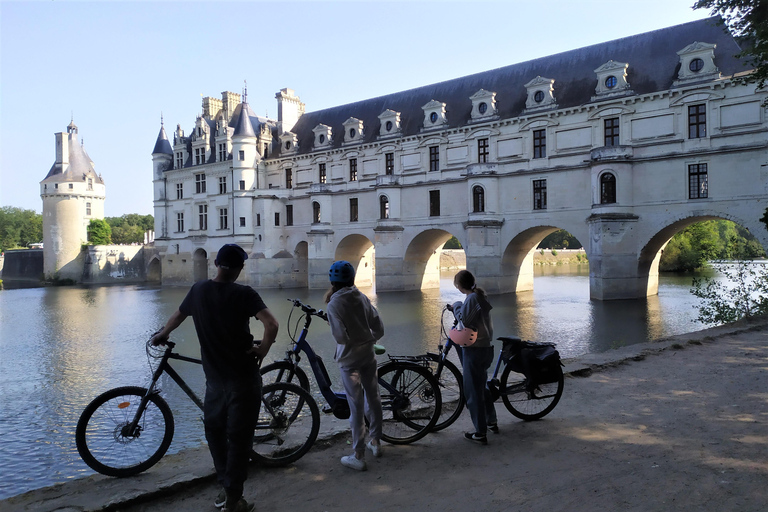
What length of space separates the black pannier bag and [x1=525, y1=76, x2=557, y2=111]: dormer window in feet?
82.4

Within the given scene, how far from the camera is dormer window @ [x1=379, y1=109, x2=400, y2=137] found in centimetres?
3500

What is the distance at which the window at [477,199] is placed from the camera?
101 feet

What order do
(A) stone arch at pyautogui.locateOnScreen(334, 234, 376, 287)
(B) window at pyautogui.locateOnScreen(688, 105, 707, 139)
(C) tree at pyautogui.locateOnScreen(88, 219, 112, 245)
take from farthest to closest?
(C) tree at pyautogui.locateOnScreen(88, 219, 112, 245) → (A) stone arch at pyautogui.locateOnScreen(334, 234, 376, 287) → (B) window at pyautogui.locateOnScreen(688, 105, 707, 139)

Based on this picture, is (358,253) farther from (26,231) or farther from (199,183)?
(26,231)

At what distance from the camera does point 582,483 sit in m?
4.12

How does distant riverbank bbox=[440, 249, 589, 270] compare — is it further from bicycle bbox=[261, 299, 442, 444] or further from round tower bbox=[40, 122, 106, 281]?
bicycle bbox=[261, 299, 442, 444]

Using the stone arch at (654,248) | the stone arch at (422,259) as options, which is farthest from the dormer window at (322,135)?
the stone arch at (654,248)

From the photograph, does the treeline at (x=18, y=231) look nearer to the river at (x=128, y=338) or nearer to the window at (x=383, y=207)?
the river at (x=128, y=338)

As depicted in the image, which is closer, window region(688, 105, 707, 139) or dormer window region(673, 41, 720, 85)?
dormer window region(673, 41, 720, 85)

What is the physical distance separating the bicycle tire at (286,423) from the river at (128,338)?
2.88m

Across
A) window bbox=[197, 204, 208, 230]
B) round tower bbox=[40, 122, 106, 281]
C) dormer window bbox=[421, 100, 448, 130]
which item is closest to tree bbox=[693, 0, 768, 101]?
dormer window bbox=[421, 100, 448, 130]

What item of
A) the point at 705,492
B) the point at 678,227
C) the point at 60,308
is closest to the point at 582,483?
the point at 705,492

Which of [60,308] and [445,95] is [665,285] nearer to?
[445,95]

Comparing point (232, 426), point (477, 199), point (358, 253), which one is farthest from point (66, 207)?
point (232, 426)
